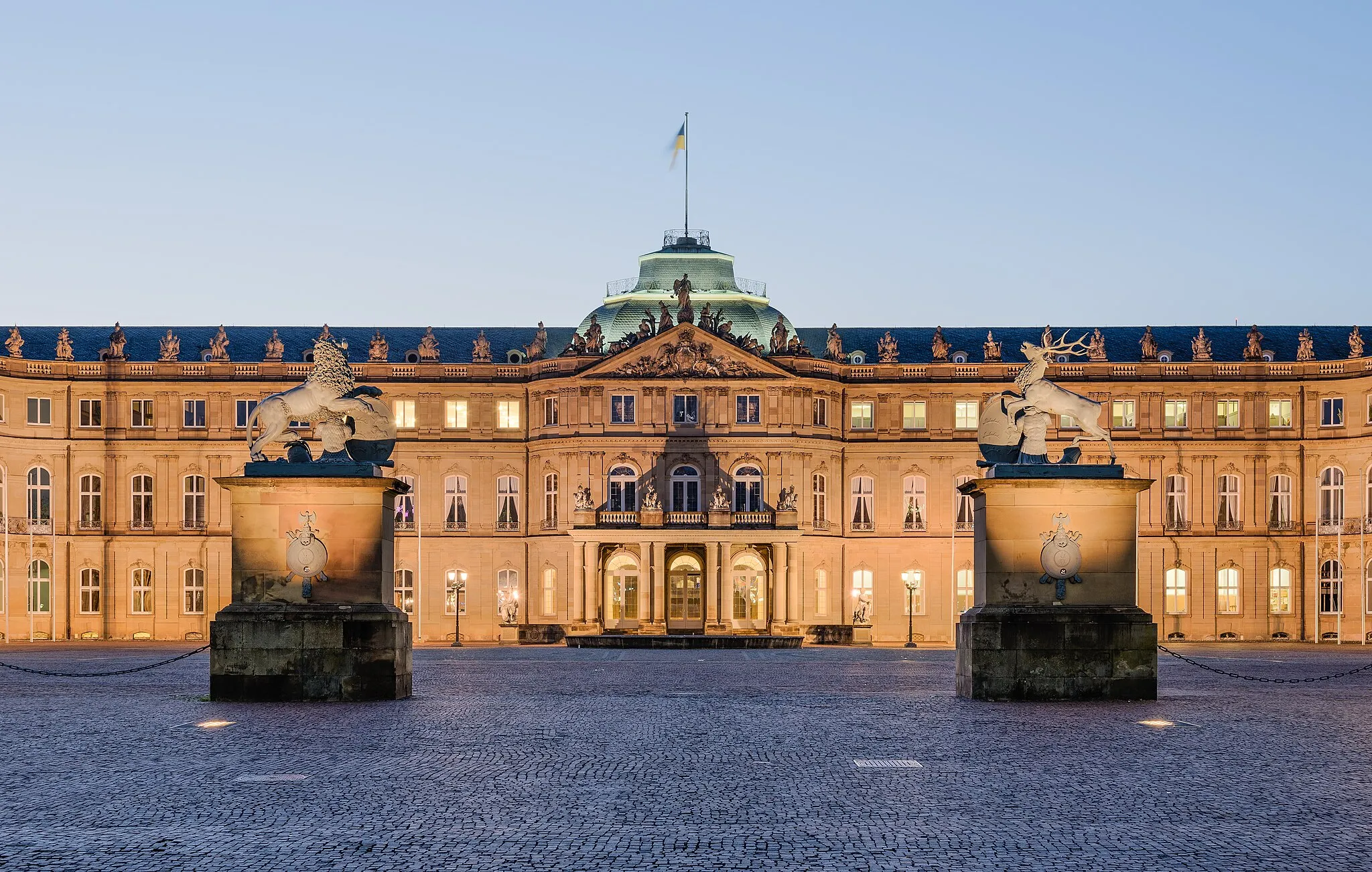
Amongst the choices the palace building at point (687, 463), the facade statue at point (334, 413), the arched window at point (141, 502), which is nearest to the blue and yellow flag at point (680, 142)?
the palace building at point (687, 463)

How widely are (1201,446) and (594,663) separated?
44803mm

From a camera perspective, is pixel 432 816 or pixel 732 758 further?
pixel 732 758

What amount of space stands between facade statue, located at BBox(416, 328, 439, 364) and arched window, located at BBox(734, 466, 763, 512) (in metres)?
16.9

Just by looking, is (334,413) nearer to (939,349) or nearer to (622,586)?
(622,586)

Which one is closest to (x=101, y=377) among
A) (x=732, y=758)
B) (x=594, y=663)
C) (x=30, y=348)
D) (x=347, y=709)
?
(x=30, y=348)

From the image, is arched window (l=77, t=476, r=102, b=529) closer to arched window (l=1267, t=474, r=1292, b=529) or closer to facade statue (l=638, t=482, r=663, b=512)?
facade statue (l=638, t=482, r=663, b=512)

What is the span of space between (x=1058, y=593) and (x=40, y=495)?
66.2 m

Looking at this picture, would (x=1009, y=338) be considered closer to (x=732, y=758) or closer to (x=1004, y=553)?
(x=1004, y=553)

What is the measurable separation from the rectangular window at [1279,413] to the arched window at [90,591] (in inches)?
2318

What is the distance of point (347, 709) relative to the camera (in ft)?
101

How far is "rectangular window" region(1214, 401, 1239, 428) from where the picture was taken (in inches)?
3467

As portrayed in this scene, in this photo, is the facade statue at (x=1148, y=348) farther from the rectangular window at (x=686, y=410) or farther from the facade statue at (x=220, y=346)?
the facade statue at (x=220, y=346)

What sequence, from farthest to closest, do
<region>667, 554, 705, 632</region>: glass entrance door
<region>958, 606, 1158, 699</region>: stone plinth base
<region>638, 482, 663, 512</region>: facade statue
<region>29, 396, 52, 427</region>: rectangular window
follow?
1. <region>29, 396, 52, 427</region>: rectangular window
2. <region>667, 554, 705, 632</region>: glass entrance door
3. <region>638, 482, 663, 512</region>: facade statue
4. <region>958, 606, 1158, 699</region>: stone plinth base

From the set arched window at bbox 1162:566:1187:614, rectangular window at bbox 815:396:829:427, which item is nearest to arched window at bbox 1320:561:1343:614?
arched window at bbox 1162:566:1187:614
